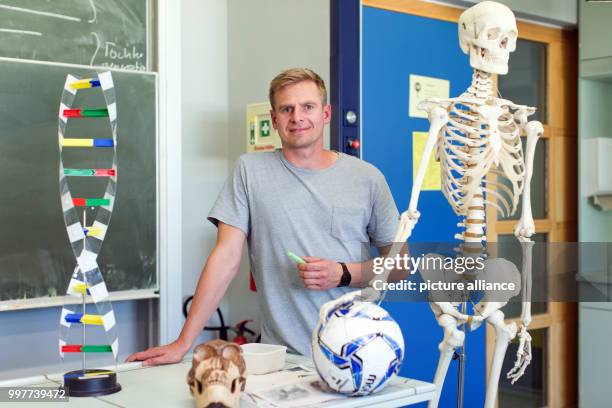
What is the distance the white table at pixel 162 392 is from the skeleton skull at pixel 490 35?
100cm

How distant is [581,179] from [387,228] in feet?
6.46

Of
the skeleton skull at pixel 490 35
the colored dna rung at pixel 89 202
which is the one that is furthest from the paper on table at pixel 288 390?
the skeleton skull at pixel 490 35

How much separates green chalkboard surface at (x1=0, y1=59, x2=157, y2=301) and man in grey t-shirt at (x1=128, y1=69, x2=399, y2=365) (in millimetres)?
967

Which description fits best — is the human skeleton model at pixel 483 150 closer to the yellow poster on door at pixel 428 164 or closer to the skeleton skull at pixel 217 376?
the skeleton skull at pixel 217 376

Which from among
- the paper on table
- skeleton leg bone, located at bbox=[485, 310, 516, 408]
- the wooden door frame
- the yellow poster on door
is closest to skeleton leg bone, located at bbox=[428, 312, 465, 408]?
skeleton leg bone, located at bbox=[485, 310, 516, 408]

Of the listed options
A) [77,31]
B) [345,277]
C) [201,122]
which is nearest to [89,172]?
[345,277]

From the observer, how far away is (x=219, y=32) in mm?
3900

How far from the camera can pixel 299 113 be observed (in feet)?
8.27

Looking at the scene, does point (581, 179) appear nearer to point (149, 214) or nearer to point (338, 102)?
point (338, 102)

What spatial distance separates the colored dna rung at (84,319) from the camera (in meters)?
1.88

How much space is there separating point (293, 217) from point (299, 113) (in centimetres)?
33

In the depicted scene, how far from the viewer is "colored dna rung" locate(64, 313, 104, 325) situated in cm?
188

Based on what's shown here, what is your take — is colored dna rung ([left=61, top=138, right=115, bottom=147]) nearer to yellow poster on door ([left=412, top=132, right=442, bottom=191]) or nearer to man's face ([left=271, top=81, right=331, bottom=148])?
man's face ([left=271, top=81, right=331, bottom=148])

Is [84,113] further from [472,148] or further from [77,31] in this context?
[77,31]
